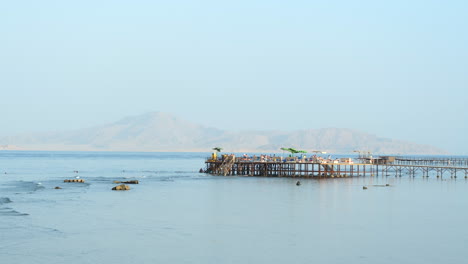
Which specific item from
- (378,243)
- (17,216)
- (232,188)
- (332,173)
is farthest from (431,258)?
(332,173)

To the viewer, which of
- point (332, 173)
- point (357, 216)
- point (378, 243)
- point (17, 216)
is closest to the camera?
point (378, 243)

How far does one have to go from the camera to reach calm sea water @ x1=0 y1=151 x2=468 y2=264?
31.1m

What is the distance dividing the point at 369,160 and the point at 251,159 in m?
18.6

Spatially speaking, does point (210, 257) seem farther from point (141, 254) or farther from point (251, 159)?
point (251, 159)

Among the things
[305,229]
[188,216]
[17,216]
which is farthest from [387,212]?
[17,216]

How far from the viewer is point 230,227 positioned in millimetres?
39750

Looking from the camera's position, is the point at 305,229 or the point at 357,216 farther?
the point at 357,216

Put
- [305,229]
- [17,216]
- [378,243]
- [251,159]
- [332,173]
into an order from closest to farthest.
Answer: [378,243] < [305,229] < [17,216] < [332,173] < [251,159]

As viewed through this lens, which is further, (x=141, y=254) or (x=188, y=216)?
(x=188, y=216)

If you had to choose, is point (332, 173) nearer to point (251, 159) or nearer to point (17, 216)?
point (251, 159)

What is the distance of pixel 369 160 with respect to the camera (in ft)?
325

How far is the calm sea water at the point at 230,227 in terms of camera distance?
3109 cm

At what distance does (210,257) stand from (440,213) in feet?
80.7

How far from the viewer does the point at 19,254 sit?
3033cm
